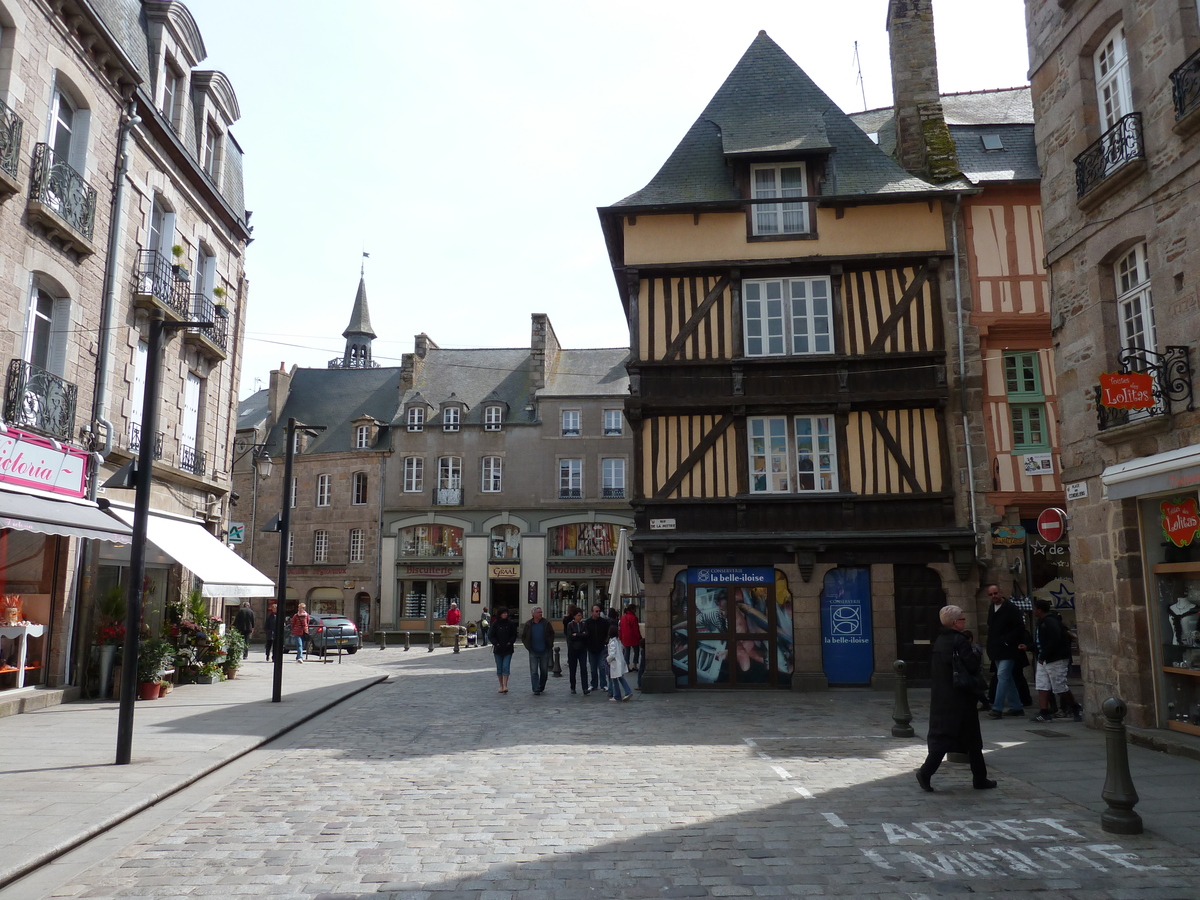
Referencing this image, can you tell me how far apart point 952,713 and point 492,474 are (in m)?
32.7

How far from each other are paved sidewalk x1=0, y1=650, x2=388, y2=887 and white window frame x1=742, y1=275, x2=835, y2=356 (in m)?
9.47

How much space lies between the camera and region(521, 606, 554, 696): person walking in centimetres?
1512

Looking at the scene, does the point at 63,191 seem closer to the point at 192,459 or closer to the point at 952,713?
the point at 192,459

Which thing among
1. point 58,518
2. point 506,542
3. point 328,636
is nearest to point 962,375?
point 58,518

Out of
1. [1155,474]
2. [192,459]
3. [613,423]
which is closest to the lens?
[1155,474]

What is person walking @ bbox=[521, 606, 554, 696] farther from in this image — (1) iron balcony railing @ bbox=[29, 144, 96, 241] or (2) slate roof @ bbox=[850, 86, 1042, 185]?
(2) slate roof @ bbox=[850, 86, 1042, 185]

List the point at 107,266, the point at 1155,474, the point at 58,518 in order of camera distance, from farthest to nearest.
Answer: the point at 107,266, the point at 58,518, the point at 1155,474

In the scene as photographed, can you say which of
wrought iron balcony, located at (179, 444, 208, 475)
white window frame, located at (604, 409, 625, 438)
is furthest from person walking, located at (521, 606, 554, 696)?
white window frame, located at (604, 409, 625, 438)

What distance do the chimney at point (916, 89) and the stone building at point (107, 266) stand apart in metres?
13.5

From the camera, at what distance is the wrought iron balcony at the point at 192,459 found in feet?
55.9

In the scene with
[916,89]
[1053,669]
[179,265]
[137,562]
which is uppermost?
[916,89]

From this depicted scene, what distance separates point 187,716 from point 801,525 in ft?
32.8

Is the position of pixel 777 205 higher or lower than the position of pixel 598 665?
higher

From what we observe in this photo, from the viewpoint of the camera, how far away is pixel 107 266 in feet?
46.1
